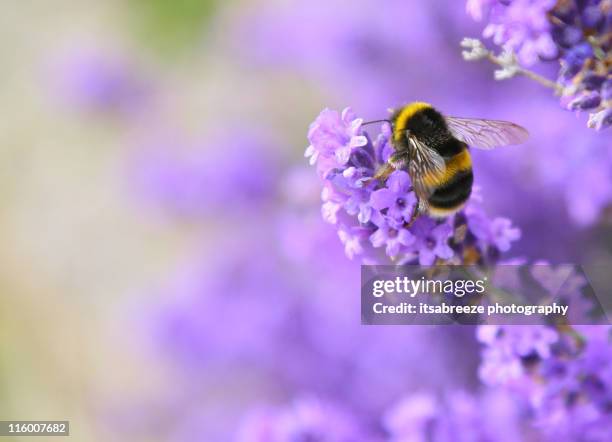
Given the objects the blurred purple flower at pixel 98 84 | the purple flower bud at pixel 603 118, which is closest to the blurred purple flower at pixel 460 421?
the purple flower bud at pixel 603 118

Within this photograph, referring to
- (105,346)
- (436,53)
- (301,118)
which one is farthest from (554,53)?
(105,346)

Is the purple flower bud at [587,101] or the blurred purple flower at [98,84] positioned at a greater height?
the blurred purple flower at [98,84]

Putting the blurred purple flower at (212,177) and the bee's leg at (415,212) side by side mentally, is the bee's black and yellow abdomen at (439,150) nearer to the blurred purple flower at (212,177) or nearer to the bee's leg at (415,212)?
the bee's leg at (415,212)

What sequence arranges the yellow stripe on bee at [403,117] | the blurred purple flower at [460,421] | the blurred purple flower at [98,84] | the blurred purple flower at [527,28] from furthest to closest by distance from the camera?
the blurred purple flower at [98,84] < the blurred purple flower at [460,421] < the yellow stripe on bee at [403,117] < the blurred purple flower at [527,28]

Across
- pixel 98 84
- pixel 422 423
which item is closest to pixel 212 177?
pixel 98 84

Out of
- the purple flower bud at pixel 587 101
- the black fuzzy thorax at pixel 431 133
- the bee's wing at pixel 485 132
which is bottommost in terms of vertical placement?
the purple flower bud at pixel 587 101

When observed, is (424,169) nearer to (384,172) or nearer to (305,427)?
(384,172)

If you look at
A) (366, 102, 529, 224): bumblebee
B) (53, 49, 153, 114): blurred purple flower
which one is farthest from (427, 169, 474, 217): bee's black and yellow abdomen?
(53, 49, 153, 114): blurred purple flower
